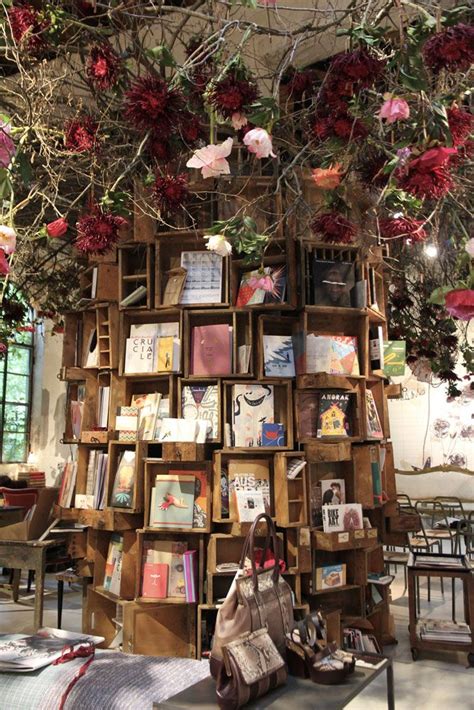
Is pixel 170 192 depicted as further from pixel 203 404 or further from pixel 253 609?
pixel 203 404

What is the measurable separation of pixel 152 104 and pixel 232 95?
10.5 inches

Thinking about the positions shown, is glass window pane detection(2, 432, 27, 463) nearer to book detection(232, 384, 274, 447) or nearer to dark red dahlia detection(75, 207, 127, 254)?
book detection(232, 384, 274, 447)

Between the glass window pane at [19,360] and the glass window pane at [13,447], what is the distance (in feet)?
3.80

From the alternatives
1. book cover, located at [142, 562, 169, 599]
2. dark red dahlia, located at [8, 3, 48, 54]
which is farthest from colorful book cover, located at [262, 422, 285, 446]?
dark red dahlia, located at [8, 3, 48, 54]

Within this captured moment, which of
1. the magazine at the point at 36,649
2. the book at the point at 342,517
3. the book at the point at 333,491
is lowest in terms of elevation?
the magazine at the point at 36,649

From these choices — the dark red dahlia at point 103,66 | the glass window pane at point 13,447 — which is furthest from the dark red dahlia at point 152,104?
the glass window pane at point 13,447

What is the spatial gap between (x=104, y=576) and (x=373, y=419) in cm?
229

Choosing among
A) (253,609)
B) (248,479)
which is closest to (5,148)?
(253,609)

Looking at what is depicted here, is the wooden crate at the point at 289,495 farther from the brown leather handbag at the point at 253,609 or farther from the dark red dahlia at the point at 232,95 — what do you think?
the dark red dahlia at the point at 232,95

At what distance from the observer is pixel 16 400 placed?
11.4 m

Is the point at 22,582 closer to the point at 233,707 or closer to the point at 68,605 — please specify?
the point at 68,605

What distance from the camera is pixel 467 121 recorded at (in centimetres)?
197

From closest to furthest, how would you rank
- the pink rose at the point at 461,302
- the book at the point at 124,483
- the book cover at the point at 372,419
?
the pink rose at the point at 461,302 → the book at the point at 124,483 → the book cover at the point at 372,419

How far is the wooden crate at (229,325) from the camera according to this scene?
453cm
